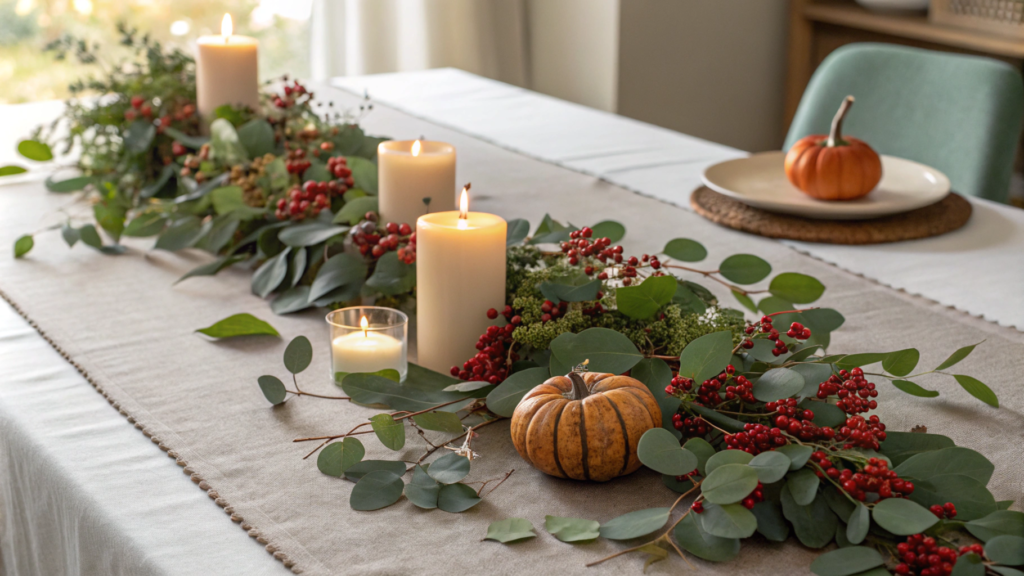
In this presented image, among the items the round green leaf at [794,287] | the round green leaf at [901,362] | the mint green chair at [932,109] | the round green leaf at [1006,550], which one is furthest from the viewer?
the mint green chair at [932,109]

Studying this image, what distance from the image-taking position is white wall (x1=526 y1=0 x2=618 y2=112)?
9.83 feet

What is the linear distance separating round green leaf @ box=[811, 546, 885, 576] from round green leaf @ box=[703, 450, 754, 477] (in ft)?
0.22

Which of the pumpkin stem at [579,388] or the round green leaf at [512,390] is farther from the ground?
the pumpkin stem at [579,388]

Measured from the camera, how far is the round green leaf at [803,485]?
1.72 feet

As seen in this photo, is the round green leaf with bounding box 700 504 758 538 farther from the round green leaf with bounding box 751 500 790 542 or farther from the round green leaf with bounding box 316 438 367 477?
the round green leaf with bounding box 316 438 367 477

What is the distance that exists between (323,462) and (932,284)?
699 mm

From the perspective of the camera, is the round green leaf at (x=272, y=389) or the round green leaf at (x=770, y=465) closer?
the round green leaf at (x=770, y=465)

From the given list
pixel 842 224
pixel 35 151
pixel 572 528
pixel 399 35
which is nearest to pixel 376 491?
pixel 572 528

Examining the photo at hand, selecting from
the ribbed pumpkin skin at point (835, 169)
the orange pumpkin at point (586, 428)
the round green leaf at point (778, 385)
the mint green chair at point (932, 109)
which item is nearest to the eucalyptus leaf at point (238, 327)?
the orange pumpkin at point (586, 428)

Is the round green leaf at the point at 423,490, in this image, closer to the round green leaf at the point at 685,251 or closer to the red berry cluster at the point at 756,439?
the red berry cluster at the point at 756,439

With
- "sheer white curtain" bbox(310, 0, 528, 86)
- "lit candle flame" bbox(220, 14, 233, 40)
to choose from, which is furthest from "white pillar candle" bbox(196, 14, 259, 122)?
"sheer white curtain" bbox(310, 0, 528, 86)

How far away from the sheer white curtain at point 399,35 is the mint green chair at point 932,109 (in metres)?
1.59

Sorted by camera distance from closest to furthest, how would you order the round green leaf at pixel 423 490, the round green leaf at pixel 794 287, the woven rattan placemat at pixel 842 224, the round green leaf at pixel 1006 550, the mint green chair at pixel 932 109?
the round green leaf at pixel 1006 550
the round green leaf at pixel 423 490
the round green leaf at pixel 794 287
the woven rattan placemat at pixel 842 224
the mint green chair at pixel 932 109

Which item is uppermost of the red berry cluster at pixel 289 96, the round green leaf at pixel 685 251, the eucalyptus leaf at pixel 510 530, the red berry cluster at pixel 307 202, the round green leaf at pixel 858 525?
the red berry cluster at pixel 289 96
